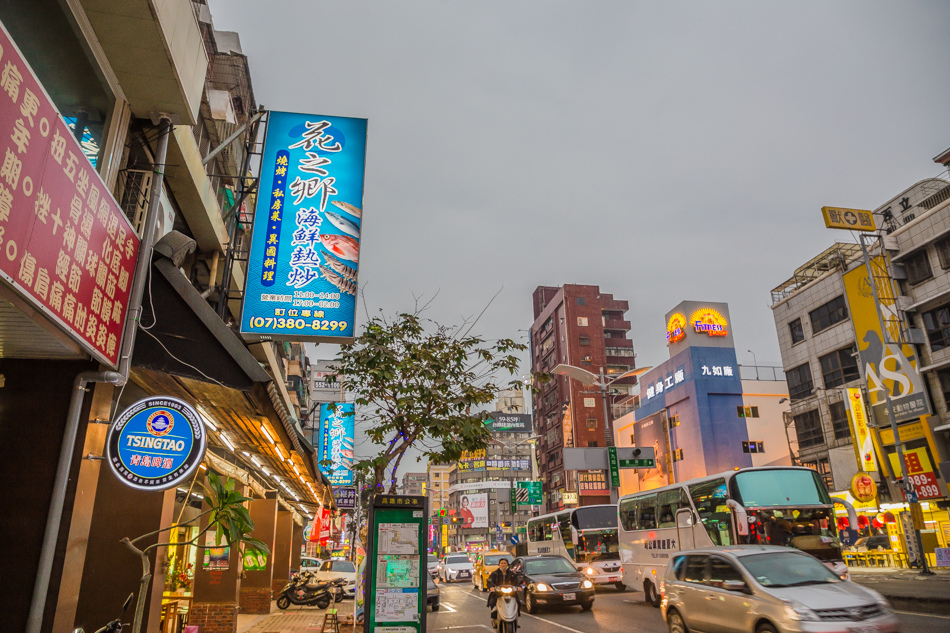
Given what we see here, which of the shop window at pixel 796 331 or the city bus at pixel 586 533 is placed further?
the shop window at pixel 796 331

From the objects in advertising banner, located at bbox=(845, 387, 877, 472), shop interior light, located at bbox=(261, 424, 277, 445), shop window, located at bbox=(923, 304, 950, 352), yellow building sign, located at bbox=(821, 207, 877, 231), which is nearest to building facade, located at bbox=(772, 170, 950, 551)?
shop window, located at bbox=(923, 304, 950, 352)

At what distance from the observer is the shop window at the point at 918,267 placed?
2861cm

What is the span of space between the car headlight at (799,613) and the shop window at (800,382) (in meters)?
31.5

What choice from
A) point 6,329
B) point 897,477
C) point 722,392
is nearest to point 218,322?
point 6,329

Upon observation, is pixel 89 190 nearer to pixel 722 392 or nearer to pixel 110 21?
pixel 110 21

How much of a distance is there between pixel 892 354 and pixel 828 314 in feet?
26.4

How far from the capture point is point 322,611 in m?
21.9

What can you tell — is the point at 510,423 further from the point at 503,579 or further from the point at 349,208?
the point at 349,208

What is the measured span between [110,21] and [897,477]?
113ft

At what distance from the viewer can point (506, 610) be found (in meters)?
10.6

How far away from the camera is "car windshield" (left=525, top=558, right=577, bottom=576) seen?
18.2 metres

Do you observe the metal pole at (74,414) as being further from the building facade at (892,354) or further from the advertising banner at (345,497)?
the building facade at (892,354)

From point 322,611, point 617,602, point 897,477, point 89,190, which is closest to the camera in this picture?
point 89,190

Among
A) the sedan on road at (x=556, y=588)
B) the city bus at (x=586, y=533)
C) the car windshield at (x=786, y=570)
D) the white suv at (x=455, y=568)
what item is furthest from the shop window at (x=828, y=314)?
the car windshield at (x=786, y=570)
